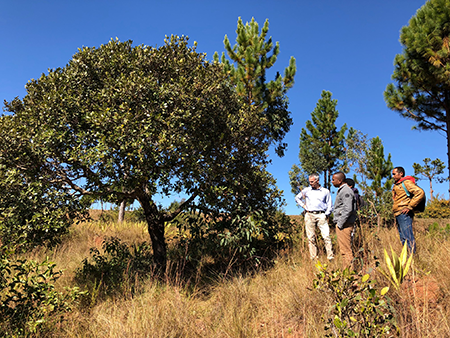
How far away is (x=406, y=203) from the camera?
5.39 metres

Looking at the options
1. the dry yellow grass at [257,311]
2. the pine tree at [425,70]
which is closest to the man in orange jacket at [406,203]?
the dry yellow grass at [257,311]

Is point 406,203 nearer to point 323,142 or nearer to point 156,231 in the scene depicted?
point 156,231

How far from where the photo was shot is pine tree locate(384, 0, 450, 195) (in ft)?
38.0

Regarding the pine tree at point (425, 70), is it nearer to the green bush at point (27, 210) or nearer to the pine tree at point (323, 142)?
the pine tree at point (323, 142)

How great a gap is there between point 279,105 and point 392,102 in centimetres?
575

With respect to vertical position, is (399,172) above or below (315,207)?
above

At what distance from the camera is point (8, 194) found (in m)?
4.93

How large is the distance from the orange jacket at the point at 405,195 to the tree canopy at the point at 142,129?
2693 millimetres

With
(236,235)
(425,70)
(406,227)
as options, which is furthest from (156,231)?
(425,70)

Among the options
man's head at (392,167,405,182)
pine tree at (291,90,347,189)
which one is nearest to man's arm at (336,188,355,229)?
man's head at (392,167,405,182)

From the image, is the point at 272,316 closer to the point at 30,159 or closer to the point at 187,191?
the point at 187,191

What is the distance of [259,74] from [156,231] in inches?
410

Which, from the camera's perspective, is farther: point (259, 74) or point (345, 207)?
point (259, 74)

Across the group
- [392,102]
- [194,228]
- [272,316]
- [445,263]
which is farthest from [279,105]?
Answer: [272,316]
